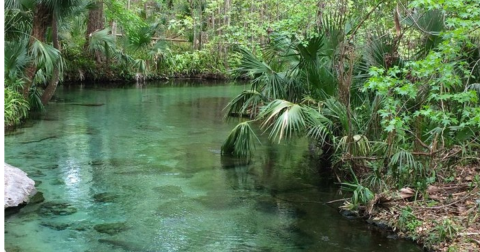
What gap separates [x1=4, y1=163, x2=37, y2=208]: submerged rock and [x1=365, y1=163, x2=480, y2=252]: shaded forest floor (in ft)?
13.8

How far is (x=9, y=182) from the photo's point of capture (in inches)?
261

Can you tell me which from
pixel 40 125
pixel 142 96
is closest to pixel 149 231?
pixel 40 125

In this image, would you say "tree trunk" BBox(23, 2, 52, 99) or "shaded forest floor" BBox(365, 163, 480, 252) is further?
"tree trunk" BBox(23, 2, 52, 99)

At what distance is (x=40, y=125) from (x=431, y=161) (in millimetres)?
8882

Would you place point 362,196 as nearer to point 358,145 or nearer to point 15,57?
point 358,145

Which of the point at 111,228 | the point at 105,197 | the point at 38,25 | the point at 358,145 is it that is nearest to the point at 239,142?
the point at 358,145

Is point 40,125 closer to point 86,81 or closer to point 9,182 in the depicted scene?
point 9,182

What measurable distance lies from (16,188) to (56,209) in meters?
0.66

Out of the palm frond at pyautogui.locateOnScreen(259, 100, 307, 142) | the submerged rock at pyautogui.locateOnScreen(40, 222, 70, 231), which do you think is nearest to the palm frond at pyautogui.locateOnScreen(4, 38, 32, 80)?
the submerged rock at pyautogui.locateOnScreen(40, 222, 70, 231)

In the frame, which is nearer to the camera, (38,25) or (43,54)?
(43,54)

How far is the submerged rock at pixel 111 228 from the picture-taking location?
5.79m

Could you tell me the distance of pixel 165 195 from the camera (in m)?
7.23

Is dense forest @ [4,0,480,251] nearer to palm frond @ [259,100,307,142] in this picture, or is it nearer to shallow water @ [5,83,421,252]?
palm frond @ [259,100,307,142]

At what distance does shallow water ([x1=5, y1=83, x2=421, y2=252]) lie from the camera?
5.62m
